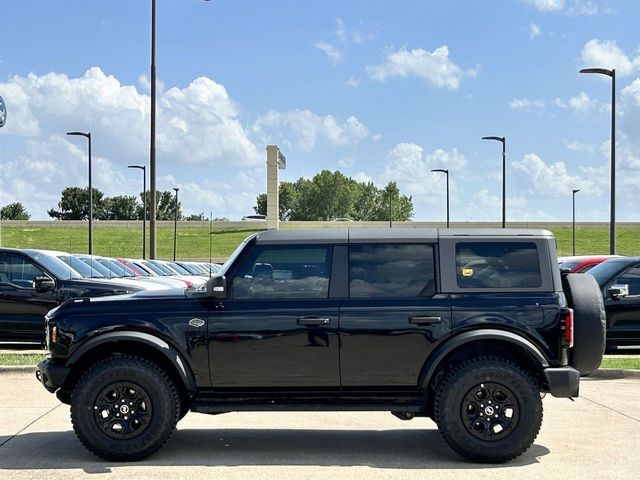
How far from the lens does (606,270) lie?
1361 centimetres

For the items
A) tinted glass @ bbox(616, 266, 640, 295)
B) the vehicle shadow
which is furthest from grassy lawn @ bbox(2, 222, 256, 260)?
the vehicle shadow

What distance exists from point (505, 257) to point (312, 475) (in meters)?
2.38

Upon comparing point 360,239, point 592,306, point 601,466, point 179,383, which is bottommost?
point 601,466

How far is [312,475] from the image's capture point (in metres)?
6.59

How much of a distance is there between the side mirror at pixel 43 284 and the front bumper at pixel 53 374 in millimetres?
6657

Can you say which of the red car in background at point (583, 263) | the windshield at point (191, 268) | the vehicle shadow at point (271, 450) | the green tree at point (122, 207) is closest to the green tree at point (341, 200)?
the green tree at point (122, 207)

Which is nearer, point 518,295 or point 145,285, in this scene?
point 518,295

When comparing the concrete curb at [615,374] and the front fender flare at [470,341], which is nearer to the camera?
the front fender flare at [470,341]

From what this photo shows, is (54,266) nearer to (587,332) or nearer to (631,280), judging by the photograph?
(631,280)

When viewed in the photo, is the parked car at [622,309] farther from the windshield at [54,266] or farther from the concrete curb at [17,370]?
the windshield at [54,266]

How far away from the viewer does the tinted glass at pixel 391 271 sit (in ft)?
23.3

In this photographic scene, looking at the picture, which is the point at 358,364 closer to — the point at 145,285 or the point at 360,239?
the point at 360,239

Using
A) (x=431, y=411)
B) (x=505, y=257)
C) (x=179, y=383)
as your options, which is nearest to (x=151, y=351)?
(x=179, y=383)

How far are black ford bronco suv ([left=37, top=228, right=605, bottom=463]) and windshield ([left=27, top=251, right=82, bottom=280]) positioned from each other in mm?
7244
